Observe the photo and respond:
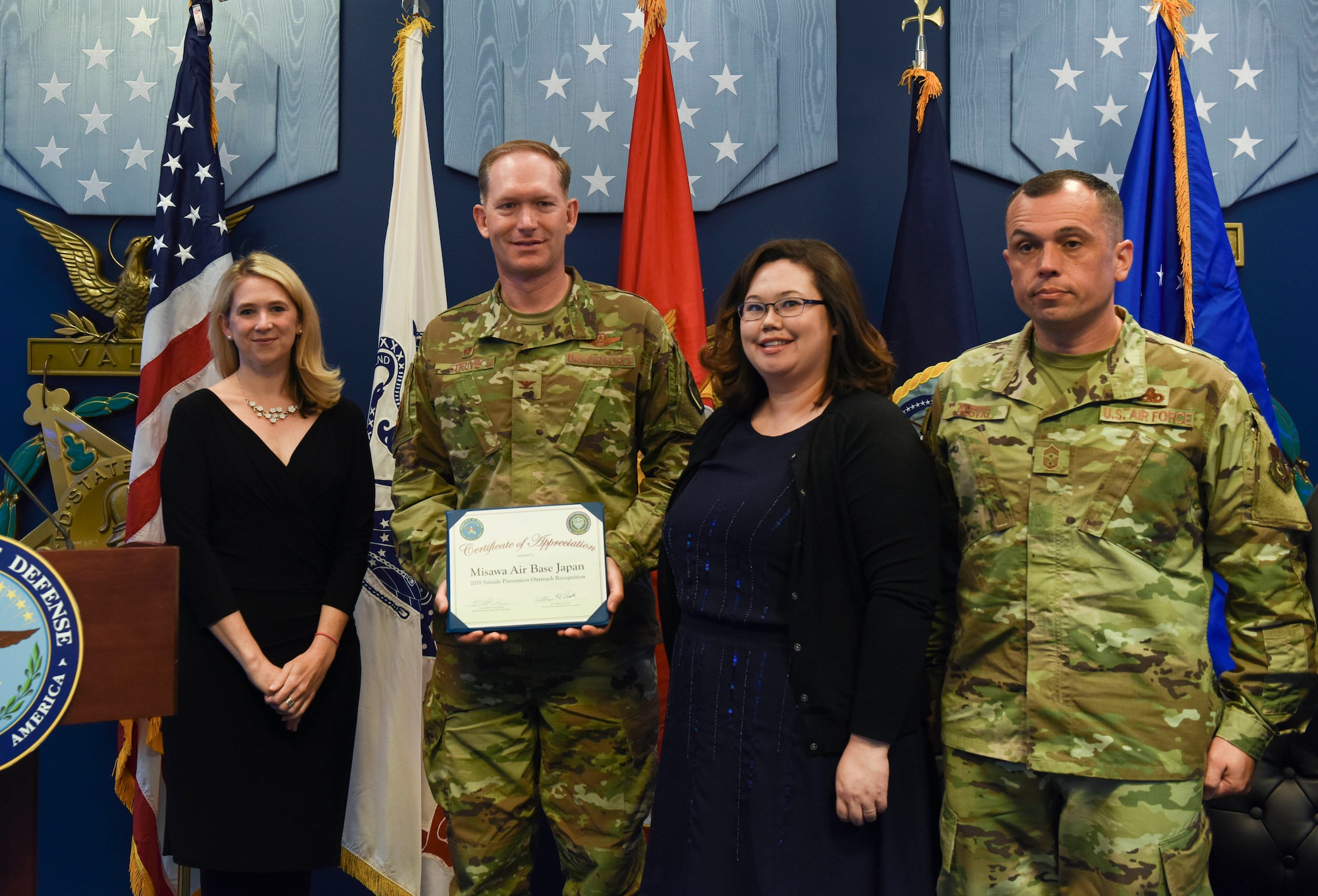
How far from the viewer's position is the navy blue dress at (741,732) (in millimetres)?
1492

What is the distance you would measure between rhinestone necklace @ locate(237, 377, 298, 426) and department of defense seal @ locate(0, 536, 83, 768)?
724 millimetres

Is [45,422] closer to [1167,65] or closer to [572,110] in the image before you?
[572,110]

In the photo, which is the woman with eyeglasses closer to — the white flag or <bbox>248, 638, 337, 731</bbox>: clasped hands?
<bbox>248, 638, 337, 731</bbox>: clasped hands

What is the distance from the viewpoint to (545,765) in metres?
2.01

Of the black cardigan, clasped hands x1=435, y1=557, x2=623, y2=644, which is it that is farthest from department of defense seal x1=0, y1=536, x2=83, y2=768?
the black cardigan

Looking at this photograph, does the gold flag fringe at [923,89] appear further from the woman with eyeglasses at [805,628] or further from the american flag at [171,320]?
the american flag at [171,320]

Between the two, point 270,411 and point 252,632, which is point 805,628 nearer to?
point 252,632

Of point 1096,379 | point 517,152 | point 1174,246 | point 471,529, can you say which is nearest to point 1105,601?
point 1096,379

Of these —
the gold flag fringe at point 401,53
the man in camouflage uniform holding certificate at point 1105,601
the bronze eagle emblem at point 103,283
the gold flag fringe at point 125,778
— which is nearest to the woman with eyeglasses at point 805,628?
the man in camouflage uniform holding certificate at point 1105,601

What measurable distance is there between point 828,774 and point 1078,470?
642 millimetres

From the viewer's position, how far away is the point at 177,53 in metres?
3.08

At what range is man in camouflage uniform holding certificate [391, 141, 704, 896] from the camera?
6.47 ft

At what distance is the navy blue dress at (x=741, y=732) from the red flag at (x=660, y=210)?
120cm

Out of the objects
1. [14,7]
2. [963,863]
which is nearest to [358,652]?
[963,863]
